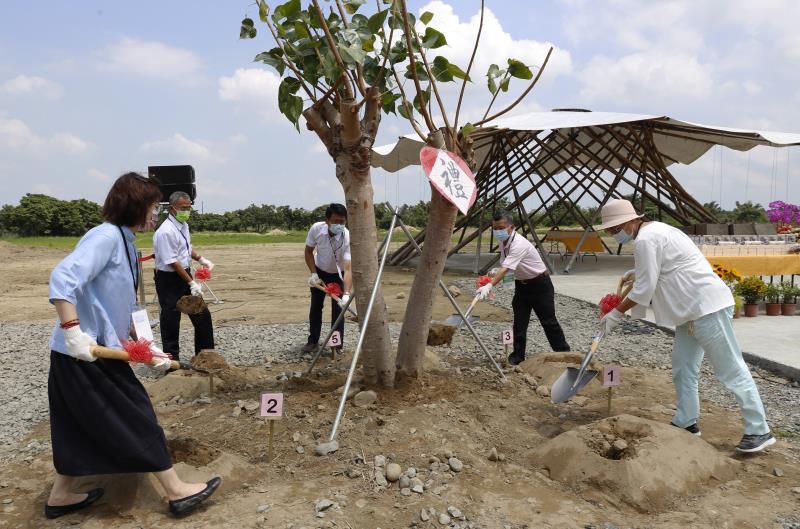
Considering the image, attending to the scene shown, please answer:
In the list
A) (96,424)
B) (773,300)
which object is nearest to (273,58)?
(96,424)

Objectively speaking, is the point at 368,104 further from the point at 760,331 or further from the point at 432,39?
the point at 760,331

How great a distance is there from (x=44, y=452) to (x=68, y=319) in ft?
5.47

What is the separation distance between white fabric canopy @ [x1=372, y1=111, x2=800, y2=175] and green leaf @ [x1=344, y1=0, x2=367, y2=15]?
19.4 feet

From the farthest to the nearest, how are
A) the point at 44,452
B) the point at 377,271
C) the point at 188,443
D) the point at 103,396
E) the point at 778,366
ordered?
1. the point at 778,366
2. the point at 377,271
3. the point at 44,452
4. the point at 188,443
5. the point at 103,396

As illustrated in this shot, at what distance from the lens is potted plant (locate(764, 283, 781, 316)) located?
747 centimetres

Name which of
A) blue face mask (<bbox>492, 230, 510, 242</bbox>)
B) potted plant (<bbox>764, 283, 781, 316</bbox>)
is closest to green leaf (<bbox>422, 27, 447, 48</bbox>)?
blue face mask (<bbox>492, 230, 510, 242</bbox>)

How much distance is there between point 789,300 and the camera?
7.58 m

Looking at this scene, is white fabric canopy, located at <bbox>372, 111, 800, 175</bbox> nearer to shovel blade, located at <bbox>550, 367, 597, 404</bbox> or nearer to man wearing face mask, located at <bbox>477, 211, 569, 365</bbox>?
man wearing face mask, located at <bbox>477, 211, 569, 365</bbox>

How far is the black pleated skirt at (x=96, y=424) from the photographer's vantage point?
2.56 metres

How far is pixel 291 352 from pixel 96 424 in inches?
141

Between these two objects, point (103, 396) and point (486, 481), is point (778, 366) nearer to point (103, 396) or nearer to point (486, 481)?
point (486, 481)

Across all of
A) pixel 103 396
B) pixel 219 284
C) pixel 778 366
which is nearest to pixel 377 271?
pixel 103 396

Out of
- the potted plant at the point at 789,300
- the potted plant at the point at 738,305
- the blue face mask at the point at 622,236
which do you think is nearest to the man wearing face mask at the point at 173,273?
the blue face mask at the point at 622,236

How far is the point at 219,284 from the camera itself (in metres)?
13.9
